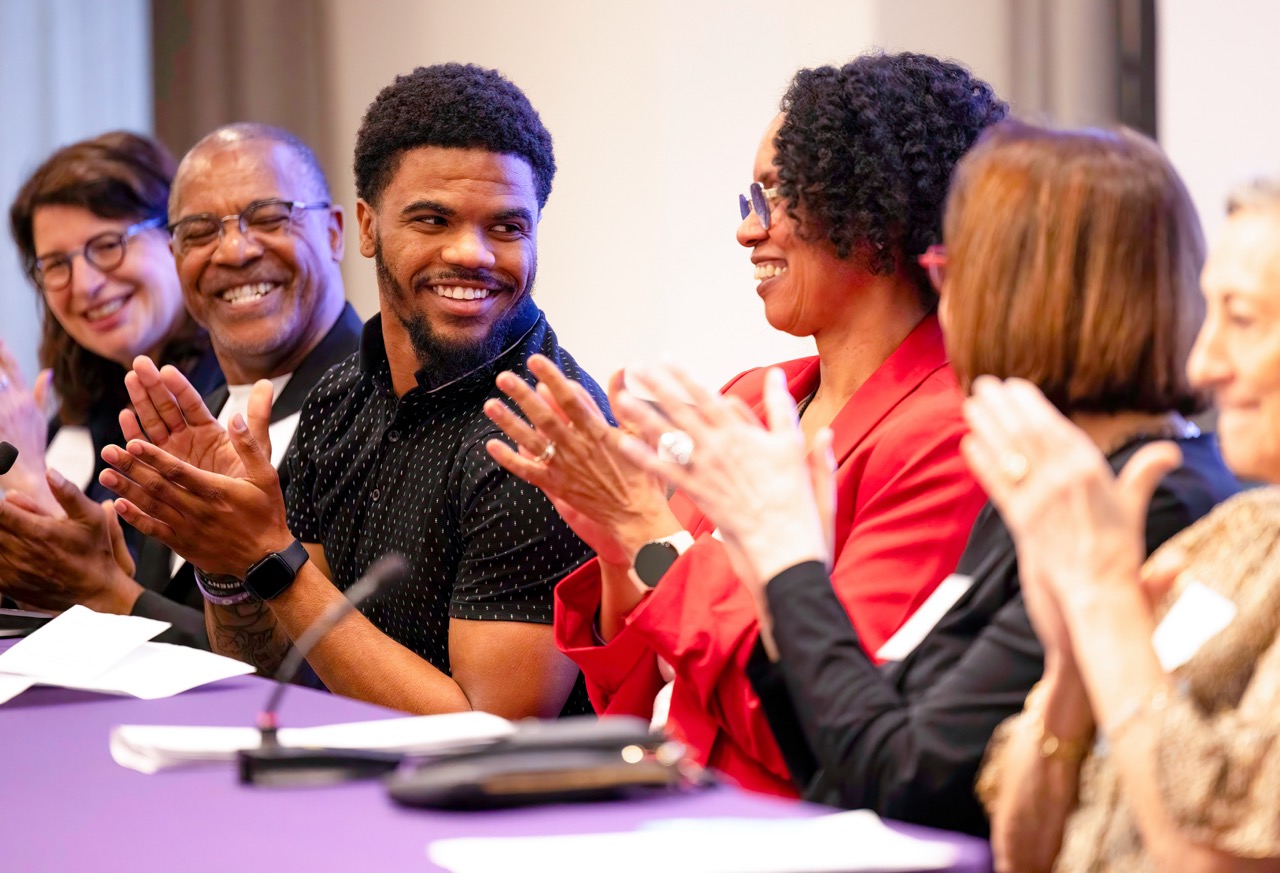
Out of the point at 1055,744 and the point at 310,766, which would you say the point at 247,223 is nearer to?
the point at 310,766

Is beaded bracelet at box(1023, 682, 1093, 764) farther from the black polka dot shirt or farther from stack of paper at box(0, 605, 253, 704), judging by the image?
the black polka dot shirt

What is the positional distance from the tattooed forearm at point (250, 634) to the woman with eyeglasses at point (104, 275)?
45.2 inches

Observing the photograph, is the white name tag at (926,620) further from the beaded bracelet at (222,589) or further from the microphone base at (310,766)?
the beaded bracelet at (222,589)

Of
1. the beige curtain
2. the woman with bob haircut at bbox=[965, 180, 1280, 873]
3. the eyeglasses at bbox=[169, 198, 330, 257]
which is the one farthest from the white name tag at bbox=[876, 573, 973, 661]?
the beige curtain

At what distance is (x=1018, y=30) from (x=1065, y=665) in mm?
1841

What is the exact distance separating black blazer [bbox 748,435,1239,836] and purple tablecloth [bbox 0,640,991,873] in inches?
4.7

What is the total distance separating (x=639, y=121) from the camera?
Result: 11.7 ft

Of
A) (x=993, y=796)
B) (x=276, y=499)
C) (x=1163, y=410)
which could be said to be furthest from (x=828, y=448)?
(x=276, y=499)

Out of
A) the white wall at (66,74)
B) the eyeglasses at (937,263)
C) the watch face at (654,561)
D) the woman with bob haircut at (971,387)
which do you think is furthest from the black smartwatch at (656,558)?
the white wall at (66,74)

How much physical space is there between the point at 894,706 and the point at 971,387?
13.2 inches

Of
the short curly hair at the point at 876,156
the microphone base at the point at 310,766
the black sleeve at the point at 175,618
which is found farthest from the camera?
the black sleeve at the point at 175,618

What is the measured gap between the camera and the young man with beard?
2.35 m

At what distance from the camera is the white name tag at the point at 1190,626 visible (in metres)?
1.23

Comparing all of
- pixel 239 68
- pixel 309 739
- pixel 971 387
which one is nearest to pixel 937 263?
pixel 971 387
